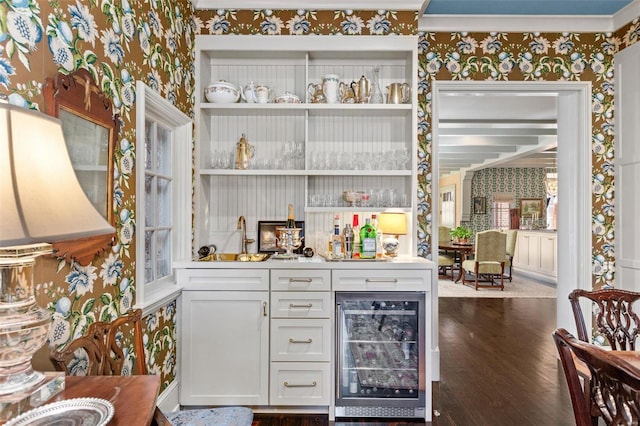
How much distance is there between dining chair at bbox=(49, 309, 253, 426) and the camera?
115cm

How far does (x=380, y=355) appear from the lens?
250 cm

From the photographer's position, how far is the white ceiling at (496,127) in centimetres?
491

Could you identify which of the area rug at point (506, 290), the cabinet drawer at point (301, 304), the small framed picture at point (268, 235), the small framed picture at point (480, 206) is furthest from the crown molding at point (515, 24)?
the small framed picture at point (480, 206)

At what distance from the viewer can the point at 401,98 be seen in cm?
294

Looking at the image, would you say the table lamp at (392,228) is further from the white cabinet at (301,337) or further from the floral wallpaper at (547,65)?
the white cabinet at (301,337)

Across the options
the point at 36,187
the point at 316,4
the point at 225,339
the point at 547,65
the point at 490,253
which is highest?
the point at 316,4

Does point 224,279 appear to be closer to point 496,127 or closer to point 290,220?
point 290,220

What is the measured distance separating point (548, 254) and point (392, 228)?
6.80 meters

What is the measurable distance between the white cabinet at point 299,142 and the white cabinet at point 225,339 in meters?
0.60

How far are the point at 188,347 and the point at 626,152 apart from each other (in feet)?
12.4

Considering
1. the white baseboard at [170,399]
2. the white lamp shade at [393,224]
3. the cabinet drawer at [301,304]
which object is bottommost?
the white baseboard at [170,399]

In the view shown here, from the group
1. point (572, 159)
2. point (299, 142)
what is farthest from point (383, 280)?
point (572, 159)

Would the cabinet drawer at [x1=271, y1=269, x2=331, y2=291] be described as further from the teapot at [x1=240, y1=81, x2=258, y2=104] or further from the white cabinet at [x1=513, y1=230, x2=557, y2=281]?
the white cabinet at [x1=513, y1=230, x2=557, y2=281]

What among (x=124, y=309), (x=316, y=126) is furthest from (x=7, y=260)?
(x=316, y=126)
